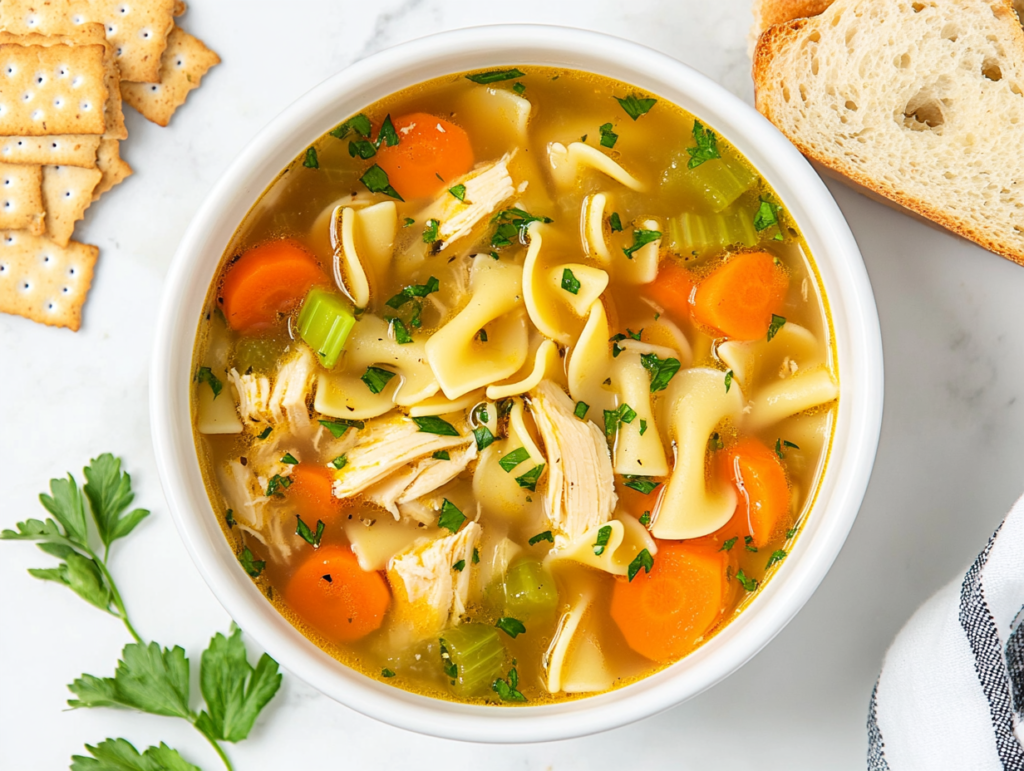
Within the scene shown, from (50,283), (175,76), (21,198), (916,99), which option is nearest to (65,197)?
(21,198)

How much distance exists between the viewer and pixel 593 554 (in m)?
2.52

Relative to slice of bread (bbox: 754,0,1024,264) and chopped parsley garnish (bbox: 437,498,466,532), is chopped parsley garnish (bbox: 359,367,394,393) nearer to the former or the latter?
chopped parsley garnish (bbox: 437,498,466,532)

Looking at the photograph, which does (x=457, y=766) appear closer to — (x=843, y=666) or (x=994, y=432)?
(x=843, y=666)

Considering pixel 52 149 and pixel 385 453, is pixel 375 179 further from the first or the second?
pixel 52 149

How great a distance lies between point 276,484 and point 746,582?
143 cm

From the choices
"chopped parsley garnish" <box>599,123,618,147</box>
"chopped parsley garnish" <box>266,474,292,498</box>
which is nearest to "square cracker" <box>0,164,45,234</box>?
"chopped parsley garnish" <box>266,474,292,498</box>

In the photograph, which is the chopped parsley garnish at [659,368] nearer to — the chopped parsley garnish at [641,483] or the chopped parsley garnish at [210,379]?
the chopped parsley garnish at [641,483]

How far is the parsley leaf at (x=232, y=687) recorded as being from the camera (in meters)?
2.88

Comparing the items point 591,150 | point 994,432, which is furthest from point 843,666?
point 591,150

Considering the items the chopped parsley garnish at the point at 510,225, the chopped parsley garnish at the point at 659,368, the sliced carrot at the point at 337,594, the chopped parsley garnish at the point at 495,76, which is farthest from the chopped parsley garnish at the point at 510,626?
the chopped parsley garnish at the point at 495,76

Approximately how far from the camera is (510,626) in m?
2.52

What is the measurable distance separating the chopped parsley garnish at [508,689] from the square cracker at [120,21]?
2260 mm

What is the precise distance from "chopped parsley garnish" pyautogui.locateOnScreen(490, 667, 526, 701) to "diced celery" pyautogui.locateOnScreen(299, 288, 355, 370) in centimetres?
106

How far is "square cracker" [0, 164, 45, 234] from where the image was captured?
2900mm
